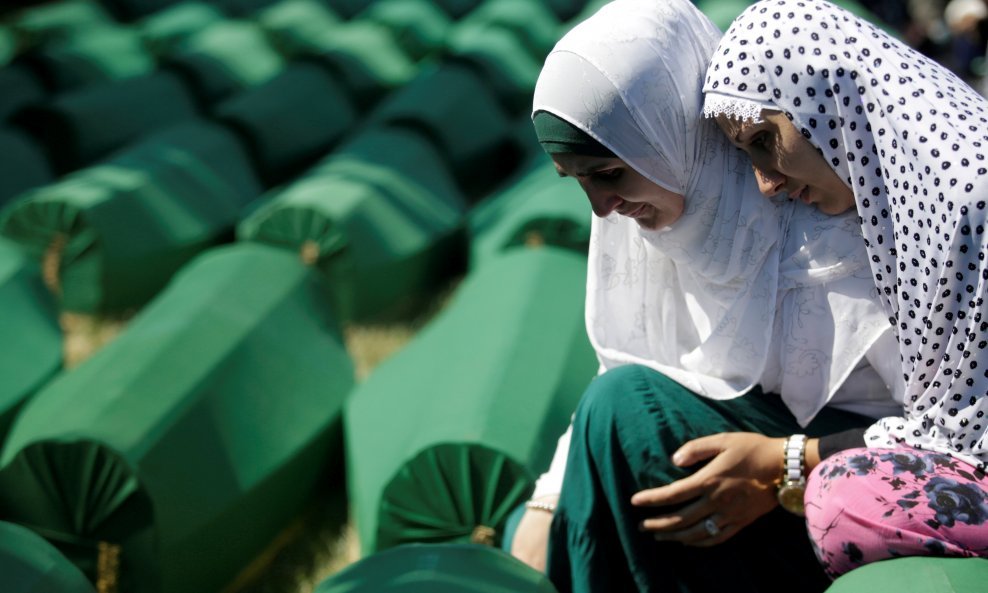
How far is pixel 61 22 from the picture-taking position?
5.32 metres

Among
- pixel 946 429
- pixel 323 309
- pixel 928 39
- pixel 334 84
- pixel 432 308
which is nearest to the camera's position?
pixel 946 429

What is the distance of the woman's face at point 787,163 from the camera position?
4.53 feet

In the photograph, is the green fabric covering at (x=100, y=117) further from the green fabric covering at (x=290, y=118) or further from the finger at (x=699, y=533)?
the finger at (x=699, y=533)

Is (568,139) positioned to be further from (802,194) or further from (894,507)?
(894,507)

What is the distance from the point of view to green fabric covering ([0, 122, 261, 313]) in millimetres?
3117

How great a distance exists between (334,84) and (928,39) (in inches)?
134

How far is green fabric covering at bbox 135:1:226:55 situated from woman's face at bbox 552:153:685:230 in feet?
12.7

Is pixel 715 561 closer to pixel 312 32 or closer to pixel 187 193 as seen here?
pixel 187 193

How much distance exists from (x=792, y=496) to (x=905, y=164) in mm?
420

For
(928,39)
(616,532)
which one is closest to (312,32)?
(928,39)

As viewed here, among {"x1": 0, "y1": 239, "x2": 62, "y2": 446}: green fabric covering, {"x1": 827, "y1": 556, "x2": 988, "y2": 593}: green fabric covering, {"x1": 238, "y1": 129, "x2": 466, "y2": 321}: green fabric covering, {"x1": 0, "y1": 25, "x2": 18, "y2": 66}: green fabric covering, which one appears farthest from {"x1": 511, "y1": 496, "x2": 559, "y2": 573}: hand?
{"x1": 0, "y1": 25, "x2": 18, "y2": 66}: green fabric covering

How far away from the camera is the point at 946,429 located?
4.42ft

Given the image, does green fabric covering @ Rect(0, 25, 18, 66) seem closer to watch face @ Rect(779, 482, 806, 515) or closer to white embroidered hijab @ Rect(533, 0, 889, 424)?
white embroidered hijab @ Rect(533, 0, 889, 424)

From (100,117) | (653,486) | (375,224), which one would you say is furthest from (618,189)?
(100,117)
